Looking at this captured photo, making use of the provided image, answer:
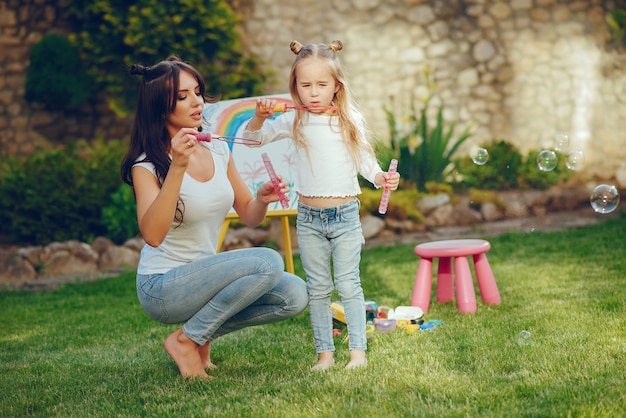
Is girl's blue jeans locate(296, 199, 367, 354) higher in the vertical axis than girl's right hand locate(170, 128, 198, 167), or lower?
lower

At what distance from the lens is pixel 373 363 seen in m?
3.14

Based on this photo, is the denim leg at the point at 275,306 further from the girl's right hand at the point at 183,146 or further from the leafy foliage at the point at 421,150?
the leafy foliage at the point at 421,150

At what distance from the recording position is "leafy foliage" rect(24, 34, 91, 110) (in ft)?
26.6

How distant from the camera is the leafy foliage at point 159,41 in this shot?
25.4 feet

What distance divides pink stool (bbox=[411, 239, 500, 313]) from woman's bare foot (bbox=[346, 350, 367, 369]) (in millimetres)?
1064

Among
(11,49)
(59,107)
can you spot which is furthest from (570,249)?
(11,49)

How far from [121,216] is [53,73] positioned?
2.12m

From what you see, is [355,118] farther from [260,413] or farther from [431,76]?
[431,76]

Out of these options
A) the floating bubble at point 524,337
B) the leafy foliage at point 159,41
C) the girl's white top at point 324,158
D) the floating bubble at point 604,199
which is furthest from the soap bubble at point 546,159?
the leafy foliage at point 159,41

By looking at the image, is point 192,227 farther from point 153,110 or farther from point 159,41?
point 159,41

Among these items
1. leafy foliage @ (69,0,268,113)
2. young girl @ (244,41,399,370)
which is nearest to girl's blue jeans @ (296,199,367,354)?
young girl @ (244,41,399,370)

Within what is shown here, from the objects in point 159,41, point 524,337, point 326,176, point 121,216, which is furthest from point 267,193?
point 159,41

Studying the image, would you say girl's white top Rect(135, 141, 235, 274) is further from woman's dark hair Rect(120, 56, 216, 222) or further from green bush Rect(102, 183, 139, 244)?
green bush Rect(102, 183, 139, 244)

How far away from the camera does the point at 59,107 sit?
859 centimetres
